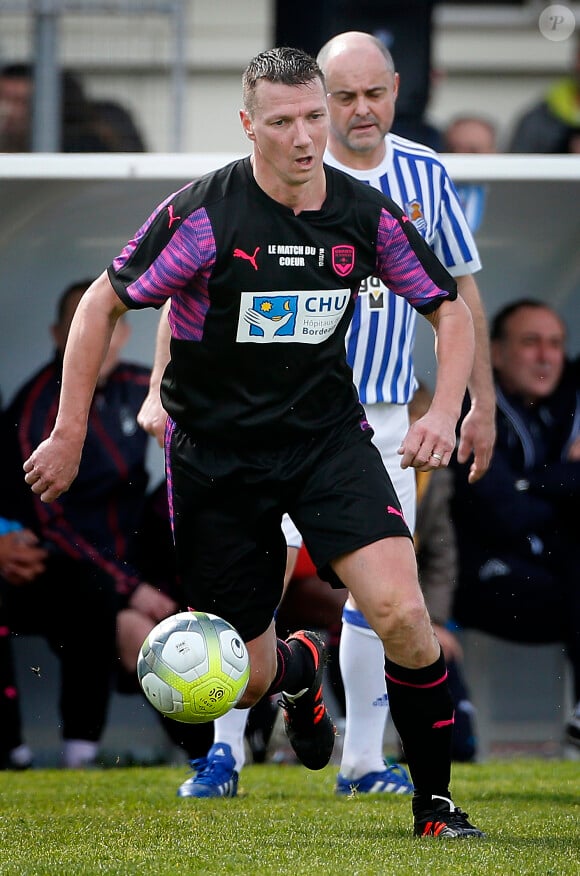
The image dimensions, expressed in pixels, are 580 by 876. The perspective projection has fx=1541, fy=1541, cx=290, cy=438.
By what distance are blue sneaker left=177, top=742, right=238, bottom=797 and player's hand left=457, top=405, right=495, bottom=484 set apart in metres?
1.40

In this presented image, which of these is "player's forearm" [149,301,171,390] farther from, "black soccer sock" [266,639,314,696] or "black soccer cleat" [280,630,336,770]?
"black soccer cleat" [280,630,336,770]

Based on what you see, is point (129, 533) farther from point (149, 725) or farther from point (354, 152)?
point (354, 152)

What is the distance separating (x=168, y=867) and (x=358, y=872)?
497 millimetres

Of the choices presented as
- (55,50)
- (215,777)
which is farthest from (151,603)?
(55,50)

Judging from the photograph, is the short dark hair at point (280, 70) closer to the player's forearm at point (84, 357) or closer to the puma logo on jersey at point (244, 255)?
the puma logo on jersey at point (244, 255)

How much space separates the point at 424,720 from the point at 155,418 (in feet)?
4.73

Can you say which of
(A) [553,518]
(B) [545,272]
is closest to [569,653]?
(A) [553,518]

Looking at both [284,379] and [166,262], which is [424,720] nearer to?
[284,379]

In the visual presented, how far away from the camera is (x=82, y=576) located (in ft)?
23.1

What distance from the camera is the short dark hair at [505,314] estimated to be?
309 inches

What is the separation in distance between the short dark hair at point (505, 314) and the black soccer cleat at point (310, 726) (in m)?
3.04

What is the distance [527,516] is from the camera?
7.47 meters

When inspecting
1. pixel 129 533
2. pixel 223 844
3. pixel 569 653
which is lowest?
pixel 223 844

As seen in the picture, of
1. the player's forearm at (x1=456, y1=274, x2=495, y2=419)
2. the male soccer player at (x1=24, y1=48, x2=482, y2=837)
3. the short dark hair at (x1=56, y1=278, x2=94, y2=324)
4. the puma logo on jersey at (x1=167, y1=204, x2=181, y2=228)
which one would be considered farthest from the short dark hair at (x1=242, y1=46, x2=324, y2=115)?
the short dark hair at (x1=56, y1=278, x2=94, y2=324)
